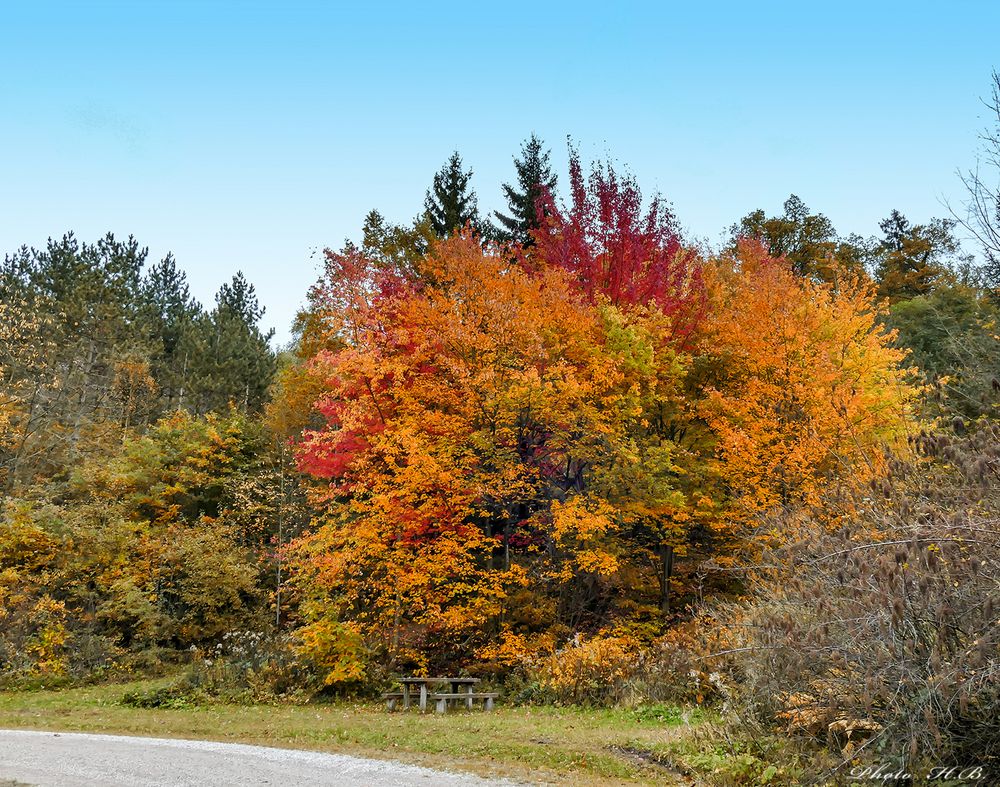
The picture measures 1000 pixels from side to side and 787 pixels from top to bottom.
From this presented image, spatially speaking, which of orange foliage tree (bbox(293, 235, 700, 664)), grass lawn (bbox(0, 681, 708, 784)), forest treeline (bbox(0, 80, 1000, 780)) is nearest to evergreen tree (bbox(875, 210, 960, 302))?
forest treeline (bbox(0, 80, 1000, 780))

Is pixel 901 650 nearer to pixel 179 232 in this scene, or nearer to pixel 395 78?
pixel 395 78

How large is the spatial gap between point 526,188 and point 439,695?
2326 cm

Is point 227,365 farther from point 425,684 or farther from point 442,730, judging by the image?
point 442,730

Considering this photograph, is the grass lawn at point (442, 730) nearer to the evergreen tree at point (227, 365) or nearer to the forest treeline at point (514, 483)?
the forest treeline at point (514, 483)

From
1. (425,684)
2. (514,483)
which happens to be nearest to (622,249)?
(514,483)

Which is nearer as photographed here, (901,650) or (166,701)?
(901,650)

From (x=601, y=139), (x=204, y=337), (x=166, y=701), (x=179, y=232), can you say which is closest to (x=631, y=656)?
(x=166, y=701)

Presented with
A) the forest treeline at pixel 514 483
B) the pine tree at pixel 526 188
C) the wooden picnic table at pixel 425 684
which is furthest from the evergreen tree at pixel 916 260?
the wooden picnic table at pixel 425 684

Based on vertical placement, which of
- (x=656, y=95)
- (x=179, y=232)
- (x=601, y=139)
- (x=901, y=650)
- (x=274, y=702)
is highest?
(x=179, y=232)

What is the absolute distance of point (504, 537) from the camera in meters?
16.1

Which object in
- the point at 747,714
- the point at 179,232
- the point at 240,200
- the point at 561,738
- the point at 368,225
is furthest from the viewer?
the point at 179,232

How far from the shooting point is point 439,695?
13.5 metres

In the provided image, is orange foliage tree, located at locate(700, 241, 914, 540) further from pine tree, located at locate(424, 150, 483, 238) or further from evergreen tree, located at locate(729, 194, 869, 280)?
evergreen tree, located at locate(729, 194, 869, 280)

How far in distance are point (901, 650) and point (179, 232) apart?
47620 millimetres
